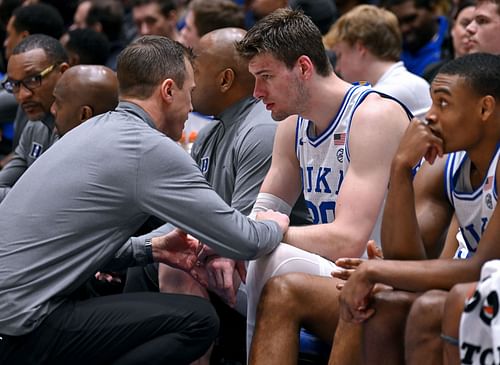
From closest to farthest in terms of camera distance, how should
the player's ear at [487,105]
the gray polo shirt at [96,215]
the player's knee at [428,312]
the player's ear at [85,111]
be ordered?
the player's knee at [428,312]
the player's ear at [487,105]
the gray polo shirt at [96,215]
the player's ear at [85,111]

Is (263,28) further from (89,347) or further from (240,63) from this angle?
(89,347)

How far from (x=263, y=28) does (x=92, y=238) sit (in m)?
1.12

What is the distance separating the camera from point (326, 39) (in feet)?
23.1

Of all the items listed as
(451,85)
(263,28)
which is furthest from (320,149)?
(451,85)

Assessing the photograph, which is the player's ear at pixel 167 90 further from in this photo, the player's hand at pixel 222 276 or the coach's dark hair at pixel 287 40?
the player's hand at pixel 222 276

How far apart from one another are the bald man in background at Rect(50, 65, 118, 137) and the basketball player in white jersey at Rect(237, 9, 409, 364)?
990 millimetres

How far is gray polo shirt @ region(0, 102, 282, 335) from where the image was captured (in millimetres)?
3777

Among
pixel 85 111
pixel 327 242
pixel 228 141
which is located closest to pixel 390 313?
pixel 327 242

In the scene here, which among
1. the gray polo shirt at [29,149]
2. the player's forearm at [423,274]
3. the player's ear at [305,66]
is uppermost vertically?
the player's ear at [305,66]

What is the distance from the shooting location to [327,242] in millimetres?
4016

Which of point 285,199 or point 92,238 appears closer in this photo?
point 92,238

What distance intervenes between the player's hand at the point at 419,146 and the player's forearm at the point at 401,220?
30 millimetres

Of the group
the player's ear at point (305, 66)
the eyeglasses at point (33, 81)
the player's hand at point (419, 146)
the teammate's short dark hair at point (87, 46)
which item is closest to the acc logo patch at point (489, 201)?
the player's hand at point (419, 146)

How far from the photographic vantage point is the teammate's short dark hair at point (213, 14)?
22.5 feet
